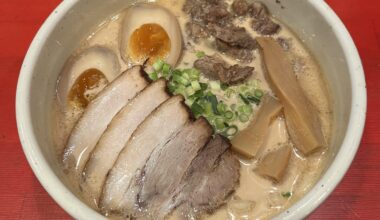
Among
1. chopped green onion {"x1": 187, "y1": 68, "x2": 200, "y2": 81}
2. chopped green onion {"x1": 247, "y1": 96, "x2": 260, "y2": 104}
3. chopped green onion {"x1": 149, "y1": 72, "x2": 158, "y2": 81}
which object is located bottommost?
chopped green onion {"x1": 247, "y1": 96, "x2": 260, "y2": 104}

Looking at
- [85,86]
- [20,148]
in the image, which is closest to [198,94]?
[85,86]

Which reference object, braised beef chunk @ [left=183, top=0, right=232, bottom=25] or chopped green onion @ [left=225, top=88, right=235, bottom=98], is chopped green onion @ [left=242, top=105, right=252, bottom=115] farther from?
braised beef chunk @ [left=183, top=0, right=232, bottom=25]

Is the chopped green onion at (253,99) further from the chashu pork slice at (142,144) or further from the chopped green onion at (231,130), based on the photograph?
the chashu pork slice at (142,144)

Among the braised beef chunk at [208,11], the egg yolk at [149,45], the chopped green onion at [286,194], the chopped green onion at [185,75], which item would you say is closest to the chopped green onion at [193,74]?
the chopped green onion at [185,75]

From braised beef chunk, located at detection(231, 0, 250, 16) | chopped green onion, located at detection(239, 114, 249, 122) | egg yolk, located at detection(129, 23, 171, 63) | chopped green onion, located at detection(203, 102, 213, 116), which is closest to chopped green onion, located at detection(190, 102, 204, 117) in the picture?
chopped green onion, located at detection(203, 102, 213, 116)

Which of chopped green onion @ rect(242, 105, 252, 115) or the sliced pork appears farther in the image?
chopped green onion @ rect(242, 105, 252, 115)

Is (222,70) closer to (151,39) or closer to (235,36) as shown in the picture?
(235,36)
